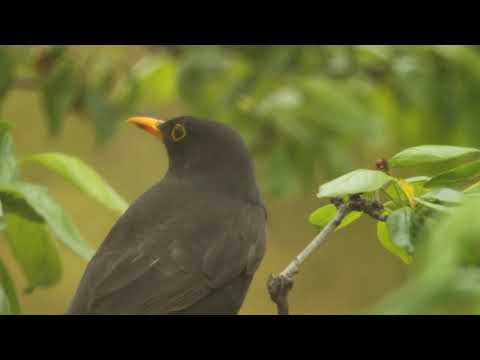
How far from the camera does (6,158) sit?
2.19m

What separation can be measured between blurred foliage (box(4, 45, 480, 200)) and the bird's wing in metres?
1.88

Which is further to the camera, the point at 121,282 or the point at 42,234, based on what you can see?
the point at 121,282

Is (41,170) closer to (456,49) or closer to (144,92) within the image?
(144,92)

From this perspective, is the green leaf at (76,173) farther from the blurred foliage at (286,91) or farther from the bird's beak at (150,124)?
the blurred foliage at (286,91)

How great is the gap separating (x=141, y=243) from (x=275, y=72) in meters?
2.41

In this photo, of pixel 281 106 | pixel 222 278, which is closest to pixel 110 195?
pixel 222 278

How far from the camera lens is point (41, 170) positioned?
9.57 m

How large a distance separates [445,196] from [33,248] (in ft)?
4.06

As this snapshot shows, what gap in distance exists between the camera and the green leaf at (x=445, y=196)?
1.52 m

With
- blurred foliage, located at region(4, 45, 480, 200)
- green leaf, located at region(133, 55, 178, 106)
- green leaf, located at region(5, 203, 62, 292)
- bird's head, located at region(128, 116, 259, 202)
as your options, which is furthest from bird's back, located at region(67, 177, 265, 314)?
green leaf, located at region(133, 55, 178, 106)

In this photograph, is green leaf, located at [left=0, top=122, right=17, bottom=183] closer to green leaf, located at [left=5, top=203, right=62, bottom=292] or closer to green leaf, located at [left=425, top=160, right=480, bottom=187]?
green leaf, located at [left=5, top=203, right=62, bottom=292]

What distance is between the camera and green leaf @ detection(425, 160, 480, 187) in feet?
5.59

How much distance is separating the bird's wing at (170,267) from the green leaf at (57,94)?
192 cm

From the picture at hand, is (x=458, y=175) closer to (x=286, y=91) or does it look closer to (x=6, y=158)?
(x=6, y=158)
